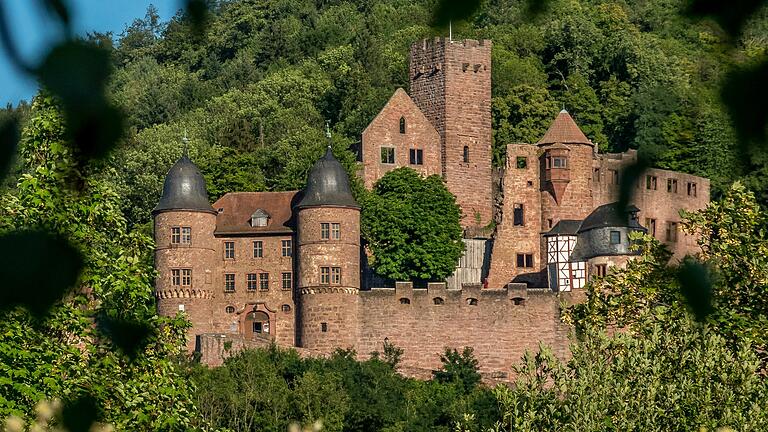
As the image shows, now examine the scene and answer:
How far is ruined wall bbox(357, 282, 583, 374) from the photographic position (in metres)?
59.3

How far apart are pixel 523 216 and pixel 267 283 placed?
1096 cm

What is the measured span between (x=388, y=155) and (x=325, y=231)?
31.2ft

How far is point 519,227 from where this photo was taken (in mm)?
66250

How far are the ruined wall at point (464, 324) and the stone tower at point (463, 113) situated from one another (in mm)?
9509

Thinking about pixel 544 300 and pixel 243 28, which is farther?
pixel 243 28

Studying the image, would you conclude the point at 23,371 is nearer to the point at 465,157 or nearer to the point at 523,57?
the point at 465,157

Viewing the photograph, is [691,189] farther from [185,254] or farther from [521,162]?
[185,254]

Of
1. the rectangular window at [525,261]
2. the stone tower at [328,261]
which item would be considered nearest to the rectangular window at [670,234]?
the stone tower at [328,261]

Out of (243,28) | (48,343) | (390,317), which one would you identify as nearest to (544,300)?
(390,317)

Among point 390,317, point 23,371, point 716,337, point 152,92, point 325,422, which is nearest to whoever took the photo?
point 23,371

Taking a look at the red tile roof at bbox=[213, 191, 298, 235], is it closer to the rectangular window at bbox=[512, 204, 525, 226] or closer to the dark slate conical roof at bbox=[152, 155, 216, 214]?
the dark slate conical roof at bbox=[152, 155, 216, 214]

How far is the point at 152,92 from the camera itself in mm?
102812

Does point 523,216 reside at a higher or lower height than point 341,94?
lower

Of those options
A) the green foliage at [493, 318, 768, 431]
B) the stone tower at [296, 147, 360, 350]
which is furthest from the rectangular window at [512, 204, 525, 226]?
the green foliage at [493, 318, 768, 431]
